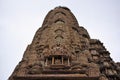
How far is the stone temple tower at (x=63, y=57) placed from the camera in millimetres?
31031

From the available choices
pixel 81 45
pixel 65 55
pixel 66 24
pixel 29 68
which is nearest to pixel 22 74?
pixel 29 68

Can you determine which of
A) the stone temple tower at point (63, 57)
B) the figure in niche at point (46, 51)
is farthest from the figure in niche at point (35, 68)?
the figure in niche at point (46, 51)

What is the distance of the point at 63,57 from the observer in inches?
1391

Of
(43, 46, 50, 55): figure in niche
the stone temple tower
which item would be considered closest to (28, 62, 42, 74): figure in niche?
the stone temple tower

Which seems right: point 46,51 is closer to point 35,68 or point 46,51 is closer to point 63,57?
point 63,57

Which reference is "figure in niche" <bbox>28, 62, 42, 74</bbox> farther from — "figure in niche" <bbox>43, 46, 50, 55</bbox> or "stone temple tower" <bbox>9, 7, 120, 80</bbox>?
"figure in niche" <bbox>43, 46, 50, 55</bbox>

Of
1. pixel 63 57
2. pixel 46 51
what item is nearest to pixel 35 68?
pixel 63 57

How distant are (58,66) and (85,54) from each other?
6647 mm

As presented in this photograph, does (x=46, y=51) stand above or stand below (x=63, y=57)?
above

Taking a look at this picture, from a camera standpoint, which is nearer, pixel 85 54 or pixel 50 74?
pixel 50 74

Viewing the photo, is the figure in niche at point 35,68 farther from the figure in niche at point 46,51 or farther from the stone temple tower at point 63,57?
the figure in niche at point 46,51

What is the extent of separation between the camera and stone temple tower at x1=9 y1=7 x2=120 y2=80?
102ft

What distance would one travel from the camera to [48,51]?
3738cm

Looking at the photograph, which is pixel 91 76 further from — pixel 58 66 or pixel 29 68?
pixel 29 68
